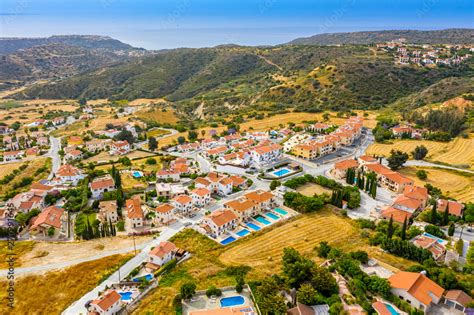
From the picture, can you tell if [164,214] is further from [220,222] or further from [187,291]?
[187,291]

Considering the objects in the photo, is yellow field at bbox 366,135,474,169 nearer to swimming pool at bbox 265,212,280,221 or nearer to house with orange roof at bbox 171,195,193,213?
swimming pool at bbox 265,212,280,221

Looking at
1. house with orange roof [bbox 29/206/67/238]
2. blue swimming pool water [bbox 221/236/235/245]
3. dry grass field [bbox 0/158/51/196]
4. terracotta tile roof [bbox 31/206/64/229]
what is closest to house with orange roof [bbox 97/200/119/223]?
house with orange roof [bbox 29/206/67/238]

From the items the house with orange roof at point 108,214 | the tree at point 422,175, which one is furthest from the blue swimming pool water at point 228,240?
the tree at point 422,175

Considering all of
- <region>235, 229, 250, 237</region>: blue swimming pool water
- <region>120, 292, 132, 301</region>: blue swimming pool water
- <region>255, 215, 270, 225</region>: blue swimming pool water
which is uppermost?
<region>255, 215, 270, 225</region>: blue swimming pool water

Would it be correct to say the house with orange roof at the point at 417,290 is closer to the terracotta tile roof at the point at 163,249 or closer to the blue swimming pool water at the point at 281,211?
the blue swimming pool water at the point at 281,211

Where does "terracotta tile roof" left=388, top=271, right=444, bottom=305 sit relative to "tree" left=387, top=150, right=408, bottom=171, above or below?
below

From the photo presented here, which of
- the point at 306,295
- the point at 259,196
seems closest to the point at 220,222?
the point at 259,196
